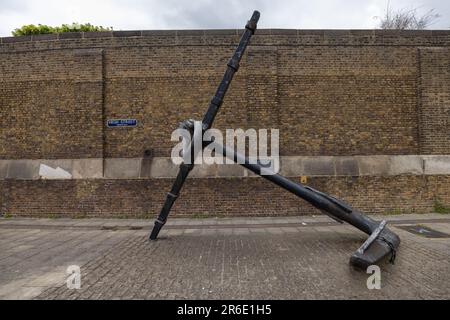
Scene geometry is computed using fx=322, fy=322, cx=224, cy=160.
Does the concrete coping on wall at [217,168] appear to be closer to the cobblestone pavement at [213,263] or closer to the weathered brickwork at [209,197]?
the weathered brickwork at [209,197]

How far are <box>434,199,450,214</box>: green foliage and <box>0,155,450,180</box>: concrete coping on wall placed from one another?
2.65ft

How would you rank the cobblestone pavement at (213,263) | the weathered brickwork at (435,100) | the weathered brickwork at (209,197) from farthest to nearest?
the weathered brickwork at (435,100)
the weathered brickwork at (209,197)
the cobblestone pavement at (213,263)

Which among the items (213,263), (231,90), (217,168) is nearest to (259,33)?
(231,90)

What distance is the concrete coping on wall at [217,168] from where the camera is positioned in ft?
29.0

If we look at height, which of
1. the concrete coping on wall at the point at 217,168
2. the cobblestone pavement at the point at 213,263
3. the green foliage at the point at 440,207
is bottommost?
the cobblestone pavement at the point at 213,263

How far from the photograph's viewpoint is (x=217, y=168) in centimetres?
881

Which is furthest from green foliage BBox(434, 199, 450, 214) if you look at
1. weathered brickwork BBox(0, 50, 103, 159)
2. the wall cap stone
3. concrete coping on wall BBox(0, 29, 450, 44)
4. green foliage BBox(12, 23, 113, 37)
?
green foliage BBox(12, 23, 113, 37)

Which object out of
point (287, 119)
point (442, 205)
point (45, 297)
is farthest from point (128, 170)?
point (442, 205)

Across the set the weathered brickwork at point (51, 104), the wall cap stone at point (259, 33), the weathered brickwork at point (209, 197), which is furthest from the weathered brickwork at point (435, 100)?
the weathered brickwork at point (51, 104)

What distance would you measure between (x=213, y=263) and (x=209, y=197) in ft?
13.0

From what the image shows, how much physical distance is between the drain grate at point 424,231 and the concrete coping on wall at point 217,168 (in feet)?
6.67

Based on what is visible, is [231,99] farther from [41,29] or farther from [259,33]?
[41,29]

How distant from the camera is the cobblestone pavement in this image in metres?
3.72
